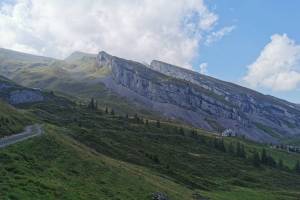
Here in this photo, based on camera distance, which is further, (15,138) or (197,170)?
(197,170)

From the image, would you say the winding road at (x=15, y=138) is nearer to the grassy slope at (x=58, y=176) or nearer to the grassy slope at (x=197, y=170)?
the grassy slope at (x=58, y=176)

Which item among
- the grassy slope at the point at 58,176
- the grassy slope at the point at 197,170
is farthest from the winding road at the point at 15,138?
the grassy slope at the point at 197,170

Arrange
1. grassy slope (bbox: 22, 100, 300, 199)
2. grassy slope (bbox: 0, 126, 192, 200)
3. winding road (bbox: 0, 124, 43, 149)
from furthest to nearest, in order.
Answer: grassy slope (bbox: 22, 100, 300, 199)
winding road (bbox: 0, 124, 43, 149)
grassy slope (bbox: 0, 126, 192, 200)

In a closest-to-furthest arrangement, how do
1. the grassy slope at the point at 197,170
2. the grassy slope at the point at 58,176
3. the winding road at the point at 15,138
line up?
the grassy slope at the point at 58,176, the winding road at the point at 15,138, the grassy slope at the point at 197,170

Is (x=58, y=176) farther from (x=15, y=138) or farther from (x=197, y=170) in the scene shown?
(x=197, y=170)

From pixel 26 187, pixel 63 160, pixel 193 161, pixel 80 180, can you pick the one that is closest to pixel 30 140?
pixel 63 160

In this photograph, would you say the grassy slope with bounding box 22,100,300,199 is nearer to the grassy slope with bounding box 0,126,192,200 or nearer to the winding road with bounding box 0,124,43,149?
the grassy slope with bounding box 0,126,192,200

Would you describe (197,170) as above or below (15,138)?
below

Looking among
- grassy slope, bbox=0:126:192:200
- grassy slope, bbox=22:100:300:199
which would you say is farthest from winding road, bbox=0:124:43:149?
grassy slope, bbox=22:100:300:199

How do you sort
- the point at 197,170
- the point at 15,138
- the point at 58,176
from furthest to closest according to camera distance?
the point at 197,170 < the point at 15,138 < the point at 58,176

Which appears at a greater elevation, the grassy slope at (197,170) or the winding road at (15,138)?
the winding road at (15,138)

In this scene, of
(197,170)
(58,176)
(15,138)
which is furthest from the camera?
(197,170)

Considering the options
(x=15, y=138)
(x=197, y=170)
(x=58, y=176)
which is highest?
(x=15, y=138)

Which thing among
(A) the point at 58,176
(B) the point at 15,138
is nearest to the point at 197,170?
(B) the point at 15,138
